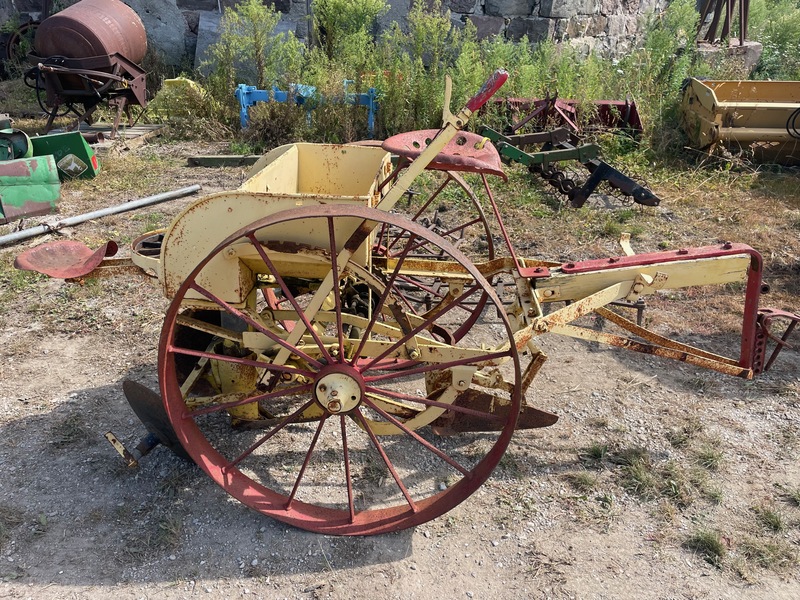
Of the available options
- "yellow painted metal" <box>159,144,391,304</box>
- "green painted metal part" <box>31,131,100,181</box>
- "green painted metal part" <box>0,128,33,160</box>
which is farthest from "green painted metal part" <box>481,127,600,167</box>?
"green painted metal part" <box>0,128,33,160</box>

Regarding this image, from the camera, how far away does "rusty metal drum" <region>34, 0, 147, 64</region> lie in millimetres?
6973

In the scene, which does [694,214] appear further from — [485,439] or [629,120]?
[485,439]

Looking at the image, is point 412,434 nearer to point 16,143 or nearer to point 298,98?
point 16,143

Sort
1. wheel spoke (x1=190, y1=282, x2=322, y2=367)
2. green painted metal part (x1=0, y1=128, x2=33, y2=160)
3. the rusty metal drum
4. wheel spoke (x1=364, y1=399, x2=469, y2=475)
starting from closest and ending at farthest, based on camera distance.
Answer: wheel spoke (x1=190, y1=282, x2=322, y2=367) < wheel spoke (x1=364, y1=399, x2=469, y2=475) < green painted metal part (x1=0, y1=128, x2=33, y2=160) < the rusty metal drum

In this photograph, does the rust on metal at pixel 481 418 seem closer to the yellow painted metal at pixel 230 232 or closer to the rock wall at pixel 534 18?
the yellow painted metal at pixel 230 232

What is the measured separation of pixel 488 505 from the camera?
9.00ft

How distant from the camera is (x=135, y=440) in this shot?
3.03 meters

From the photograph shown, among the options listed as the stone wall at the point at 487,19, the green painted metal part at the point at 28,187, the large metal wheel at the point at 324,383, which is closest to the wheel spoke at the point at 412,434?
the large metal wheel at the point at 324,383

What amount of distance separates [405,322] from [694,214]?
4.03m

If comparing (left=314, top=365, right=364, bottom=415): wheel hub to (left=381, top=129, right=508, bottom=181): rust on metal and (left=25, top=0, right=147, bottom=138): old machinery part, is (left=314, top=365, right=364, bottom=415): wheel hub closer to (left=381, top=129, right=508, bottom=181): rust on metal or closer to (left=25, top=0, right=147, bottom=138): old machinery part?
(left=381, top=129, right=508, bottom=181): rust on metal

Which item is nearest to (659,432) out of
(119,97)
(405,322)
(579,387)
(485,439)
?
(579,387)

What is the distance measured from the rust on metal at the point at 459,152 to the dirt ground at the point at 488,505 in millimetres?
1394

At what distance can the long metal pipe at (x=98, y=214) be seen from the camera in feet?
16.4

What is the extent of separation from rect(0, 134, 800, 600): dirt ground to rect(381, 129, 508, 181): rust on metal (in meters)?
1.39
